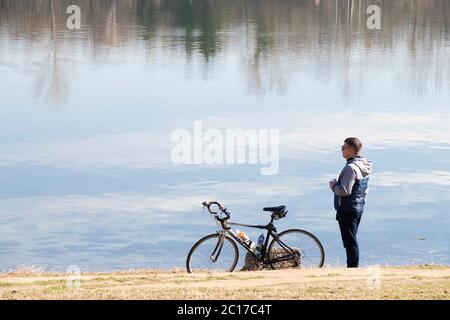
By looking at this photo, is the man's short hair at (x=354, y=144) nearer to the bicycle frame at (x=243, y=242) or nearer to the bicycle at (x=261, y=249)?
the bicycle at (x=261, y=249)

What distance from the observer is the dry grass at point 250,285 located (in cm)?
1180

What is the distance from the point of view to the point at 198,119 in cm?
4022

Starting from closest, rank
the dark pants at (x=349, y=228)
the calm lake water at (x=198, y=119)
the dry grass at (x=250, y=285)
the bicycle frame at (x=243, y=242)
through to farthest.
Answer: the dry grass at (x=250, y=285), the dark pants at (x=349, y=228), the bicycle frame at (x=243, y=242), the calm lake water at (x=198, y=119)

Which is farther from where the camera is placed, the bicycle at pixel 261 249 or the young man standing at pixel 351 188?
the bicycle at pixel 261 249

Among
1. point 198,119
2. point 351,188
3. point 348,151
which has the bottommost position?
point 198,119

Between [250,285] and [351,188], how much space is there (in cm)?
197

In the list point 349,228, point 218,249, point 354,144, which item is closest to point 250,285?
point 349,228

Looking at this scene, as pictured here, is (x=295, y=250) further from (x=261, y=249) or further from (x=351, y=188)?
(x=351, y=188)

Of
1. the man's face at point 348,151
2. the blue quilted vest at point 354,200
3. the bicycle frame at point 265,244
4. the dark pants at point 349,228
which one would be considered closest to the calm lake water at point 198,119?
the bicycle frame at point 265,244

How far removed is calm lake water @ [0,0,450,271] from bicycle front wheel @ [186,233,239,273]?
6.17 meters

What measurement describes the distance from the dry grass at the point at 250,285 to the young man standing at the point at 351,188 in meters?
0.54

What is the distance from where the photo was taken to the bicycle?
14.7 meters

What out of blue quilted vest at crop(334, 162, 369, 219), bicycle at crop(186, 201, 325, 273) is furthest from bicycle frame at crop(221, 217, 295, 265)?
blue quilted vest at crop(334, 162, 369, 219)

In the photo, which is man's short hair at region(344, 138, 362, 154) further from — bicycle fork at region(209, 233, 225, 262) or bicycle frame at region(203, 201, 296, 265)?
bicycle fork at region(209, 233, 225, 262)
